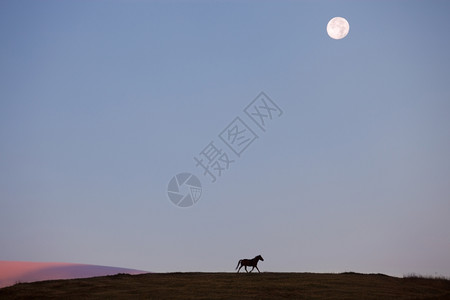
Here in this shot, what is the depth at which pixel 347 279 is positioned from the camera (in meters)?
35.4

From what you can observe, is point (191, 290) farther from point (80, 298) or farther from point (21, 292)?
point (21, 292)

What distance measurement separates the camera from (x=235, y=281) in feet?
109

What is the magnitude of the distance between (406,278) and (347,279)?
20.7 ft

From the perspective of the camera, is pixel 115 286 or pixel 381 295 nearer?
pixel 381 295

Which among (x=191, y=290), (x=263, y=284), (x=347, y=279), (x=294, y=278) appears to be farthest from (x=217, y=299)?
(x=347, y=279)

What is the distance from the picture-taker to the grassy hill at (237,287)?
28.8m

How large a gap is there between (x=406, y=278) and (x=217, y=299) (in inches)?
752

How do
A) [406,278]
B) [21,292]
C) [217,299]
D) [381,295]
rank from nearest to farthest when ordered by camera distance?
[217,299] → [381,295] → [21,292] → [406,278]

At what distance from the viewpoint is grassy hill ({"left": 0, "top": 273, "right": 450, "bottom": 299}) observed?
2875 cm

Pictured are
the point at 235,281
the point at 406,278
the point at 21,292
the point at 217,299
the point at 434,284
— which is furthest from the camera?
the point at 406,278

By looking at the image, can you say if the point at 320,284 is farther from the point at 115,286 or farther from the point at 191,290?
the point at 115,286

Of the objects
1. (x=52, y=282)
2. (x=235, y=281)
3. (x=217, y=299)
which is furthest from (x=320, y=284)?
(x=52, y=282)

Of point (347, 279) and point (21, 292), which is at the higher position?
point (347, 279)

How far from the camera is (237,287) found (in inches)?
1211
